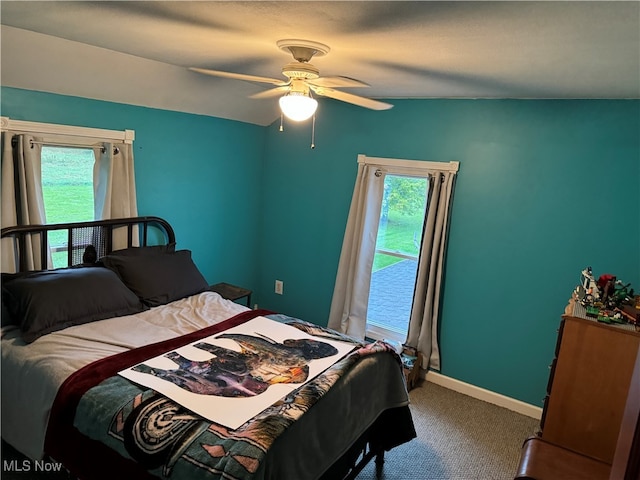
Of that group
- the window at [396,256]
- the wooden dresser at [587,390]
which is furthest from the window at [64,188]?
the wooden dresser at [587,390]

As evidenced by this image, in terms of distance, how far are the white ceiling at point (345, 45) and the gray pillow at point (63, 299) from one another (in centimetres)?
115

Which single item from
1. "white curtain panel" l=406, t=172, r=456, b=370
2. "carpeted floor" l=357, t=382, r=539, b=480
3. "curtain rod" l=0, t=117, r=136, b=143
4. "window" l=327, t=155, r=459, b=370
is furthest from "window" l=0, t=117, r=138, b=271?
"carpeted floor" l=357, t=382, r=539, b=480

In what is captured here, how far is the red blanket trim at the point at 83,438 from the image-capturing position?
5.98ft

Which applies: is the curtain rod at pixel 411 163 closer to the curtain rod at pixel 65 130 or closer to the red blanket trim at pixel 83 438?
the curtain rod at pixel 65 130

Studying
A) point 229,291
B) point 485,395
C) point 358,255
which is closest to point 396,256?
point 358,255

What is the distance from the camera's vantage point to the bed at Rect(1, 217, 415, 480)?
173cm

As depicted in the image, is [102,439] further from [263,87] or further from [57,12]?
[263,87]

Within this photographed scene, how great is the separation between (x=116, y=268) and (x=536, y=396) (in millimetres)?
3087

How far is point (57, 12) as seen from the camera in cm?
187

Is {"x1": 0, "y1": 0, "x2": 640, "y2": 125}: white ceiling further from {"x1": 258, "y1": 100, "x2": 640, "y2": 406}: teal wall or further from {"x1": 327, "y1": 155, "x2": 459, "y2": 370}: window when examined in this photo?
{"x1": 327, "y1": 155, "x2": 459, "y2": 370}: window

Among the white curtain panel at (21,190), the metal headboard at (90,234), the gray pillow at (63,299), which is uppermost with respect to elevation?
the white curtain panel at (21,190)

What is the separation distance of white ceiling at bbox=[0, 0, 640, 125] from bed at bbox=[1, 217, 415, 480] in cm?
100

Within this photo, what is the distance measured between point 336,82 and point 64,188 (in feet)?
6.80

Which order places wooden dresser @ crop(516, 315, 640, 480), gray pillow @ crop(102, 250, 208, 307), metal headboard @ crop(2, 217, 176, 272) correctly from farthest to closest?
gray pillow @ crop(102, 250, 208, 307), metal headboard @ crop(2, 217, 176, 272), wooden dresser @ crop(516, 315, 640, 480)
